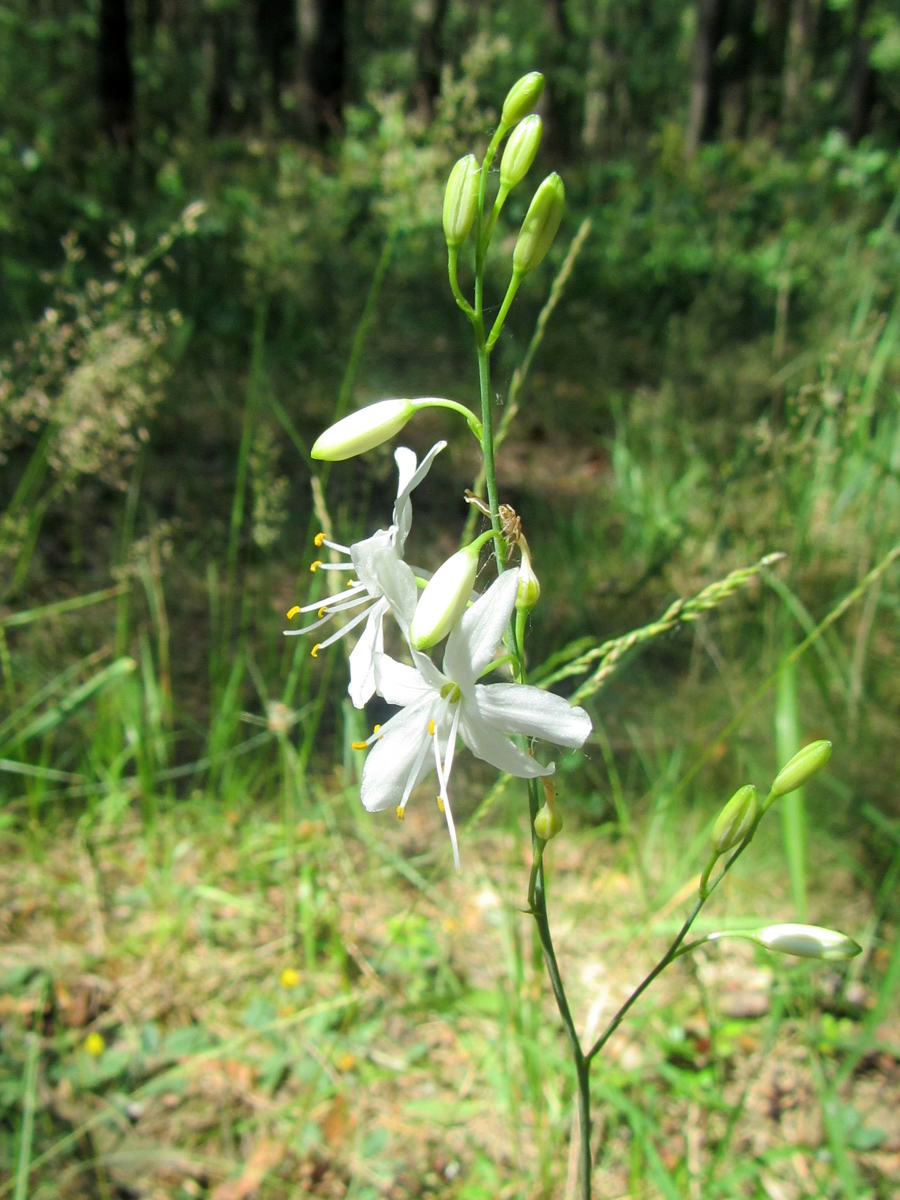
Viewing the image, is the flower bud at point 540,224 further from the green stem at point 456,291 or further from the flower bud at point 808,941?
the flower bud at point 808,941

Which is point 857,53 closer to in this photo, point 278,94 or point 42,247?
point 278,94

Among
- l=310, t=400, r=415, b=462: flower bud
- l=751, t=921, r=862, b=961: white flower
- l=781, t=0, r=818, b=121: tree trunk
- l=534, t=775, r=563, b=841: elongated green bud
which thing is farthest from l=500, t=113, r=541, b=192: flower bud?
l=781, t=0, r=818, b=121: tree trunk

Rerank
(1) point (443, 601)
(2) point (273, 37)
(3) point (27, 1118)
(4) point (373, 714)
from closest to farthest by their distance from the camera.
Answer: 1. (1) point (443, 601)
2. (3) point (27, 1118)
3. (4) point (373, 714)
4. (2) point (273, 37)

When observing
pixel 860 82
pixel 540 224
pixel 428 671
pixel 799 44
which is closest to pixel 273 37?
pixel 860 82

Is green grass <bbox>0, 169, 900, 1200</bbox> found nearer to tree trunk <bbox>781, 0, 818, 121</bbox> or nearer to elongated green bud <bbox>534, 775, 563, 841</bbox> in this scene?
elongated green bud <bbox>534, 775, 563, 841</bbox>

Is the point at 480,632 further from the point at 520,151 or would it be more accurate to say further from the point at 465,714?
the point at 520,151

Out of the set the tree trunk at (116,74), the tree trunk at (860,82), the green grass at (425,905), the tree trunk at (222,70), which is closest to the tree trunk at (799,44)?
the tree trunk at (860,82)

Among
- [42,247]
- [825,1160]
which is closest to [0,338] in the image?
[42,247]

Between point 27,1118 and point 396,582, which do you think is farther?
point 27,1118
